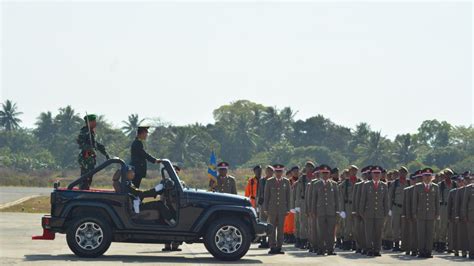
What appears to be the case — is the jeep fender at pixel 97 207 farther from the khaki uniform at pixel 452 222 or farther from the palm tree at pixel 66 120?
the palm tree at pixel 66 120

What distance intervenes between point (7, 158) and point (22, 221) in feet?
309

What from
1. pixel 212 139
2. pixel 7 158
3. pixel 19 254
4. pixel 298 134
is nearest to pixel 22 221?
pixel 19 254

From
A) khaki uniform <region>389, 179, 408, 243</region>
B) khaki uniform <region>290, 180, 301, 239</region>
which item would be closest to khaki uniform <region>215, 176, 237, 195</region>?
khaki uniform <region>290, 180, 301, 239</region>

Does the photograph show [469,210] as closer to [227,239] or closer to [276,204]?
[276,204]

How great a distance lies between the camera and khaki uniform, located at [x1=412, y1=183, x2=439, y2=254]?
22.8 metres

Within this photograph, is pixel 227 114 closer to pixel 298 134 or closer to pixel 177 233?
pixel 298 134

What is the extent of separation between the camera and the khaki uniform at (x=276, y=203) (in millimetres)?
22984

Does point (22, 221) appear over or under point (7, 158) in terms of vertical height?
under

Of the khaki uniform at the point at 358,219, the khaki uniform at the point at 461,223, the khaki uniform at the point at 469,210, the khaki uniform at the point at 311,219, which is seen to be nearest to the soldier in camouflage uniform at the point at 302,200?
the khaki uniform at the point at 311,219

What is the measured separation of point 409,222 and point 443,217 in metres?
2.05

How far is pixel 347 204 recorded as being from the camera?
82.6ft

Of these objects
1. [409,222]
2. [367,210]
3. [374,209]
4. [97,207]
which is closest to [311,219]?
[367,210]

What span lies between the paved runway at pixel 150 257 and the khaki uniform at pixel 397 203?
161 centimetres

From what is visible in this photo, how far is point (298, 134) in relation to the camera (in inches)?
6491
